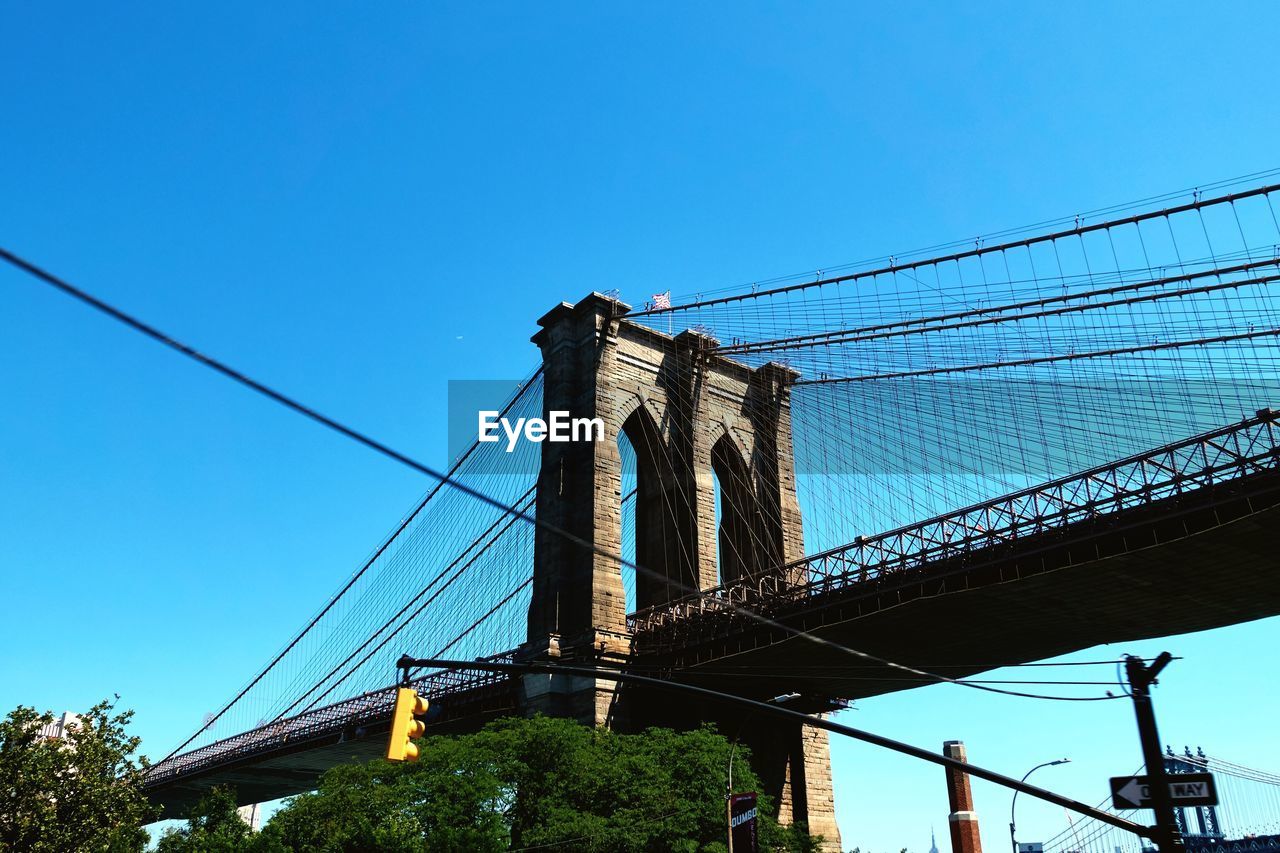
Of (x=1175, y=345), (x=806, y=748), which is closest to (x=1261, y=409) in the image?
(x=1175, y=345)

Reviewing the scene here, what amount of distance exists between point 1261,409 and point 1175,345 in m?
5.94

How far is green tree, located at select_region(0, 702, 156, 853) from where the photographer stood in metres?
39.1

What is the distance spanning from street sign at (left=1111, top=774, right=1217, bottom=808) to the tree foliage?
64.0 feet

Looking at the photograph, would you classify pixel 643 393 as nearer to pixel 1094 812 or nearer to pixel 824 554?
pixel 824 554

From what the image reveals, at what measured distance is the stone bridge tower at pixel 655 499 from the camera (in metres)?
41.5

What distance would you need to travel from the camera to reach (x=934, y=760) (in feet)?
36.6

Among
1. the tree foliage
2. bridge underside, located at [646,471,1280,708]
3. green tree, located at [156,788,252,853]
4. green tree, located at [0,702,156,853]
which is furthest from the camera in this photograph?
green tree, located at [156,788,252,853]

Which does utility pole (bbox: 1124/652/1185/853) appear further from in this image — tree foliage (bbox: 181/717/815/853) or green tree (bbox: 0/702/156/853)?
green tree (bbox: 0/702/156/853)

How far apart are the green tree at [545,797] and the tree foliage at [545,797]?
3 centimetres

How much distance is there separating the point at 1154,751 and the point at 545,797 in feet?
73.9

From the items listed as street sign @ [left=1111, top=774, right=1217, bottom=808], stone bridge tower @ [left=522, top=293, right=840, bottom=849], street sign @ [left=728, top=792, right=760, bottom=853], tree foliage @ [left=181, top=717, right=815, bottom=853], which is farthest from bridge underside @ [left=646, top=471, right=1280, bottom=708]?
street sign @ [left=1111, top=774, right=1217, bottom=808]

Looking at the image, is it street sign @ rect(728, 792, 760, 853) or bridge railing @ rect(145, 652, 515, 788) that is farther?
bridge railing @ rect(145, 652, 515, 788)

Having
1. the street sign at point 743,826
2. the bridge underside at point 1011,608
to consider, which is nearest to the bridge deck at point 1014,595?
the bridge underside at point 1011,608

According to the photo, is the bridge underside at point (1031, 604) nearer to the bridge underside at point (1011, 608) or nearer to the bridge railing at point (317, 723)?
the bridge underside at point (1011, 608)
